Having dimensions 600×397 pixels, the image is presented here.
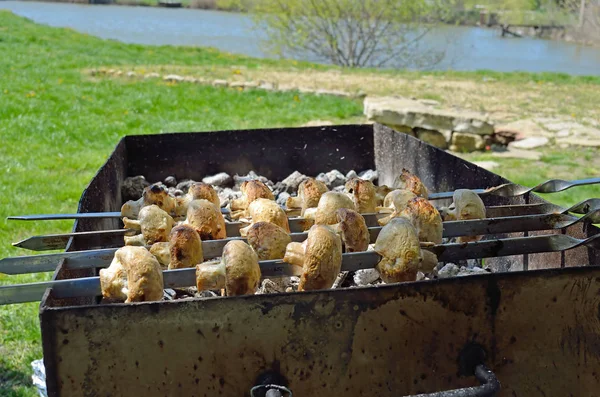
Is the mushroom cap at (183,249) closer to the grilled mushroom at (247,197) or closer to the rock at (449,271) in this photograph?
the grilled mushroom at (247,197)

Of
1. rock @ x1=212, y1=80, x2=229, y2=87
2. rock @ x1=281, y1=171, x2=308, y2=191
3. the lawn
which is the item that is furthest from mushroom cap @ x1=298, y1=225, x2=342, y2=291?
rock @ x1=212, y1=80, x2=229, y2=87

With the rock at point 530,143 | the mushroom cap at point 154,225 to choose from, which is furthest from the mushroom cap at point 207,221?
the rock at point 530,143

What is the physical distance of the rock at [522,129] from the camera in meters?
7.98

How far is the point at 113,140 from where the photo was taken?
7859 mm

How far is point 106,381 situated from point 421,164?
2.19 metres

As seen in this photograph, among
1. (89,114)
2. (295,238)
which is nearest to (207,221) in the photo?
(295,238)

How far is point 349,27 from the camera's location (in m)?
18.8

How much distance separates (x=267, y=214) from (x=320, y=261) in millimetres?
450

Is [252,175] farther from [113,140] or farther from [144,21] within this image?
[144,21]

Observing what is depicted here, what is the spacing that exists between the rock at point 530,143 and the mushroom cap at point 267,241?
6.33 m

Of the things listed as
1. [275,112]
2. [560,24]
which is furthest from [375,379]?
[560,24]

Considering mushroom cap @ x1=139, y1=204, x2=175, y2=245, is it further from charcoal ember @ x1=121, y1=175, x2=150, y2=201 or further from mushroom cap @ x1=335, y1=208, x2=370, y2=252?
charcoal ember @ x1=121, y1=175, x2=150, y2=201

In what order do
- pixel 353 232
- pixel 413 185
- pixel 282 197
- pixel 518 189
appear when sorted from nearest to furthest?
pixel 353 232
pixel 518 189
pixel 413 185
pixel 282 197

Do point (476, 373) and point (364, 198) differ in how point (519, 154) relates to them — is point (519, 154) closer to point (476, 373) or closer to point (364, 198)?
point (364, 198)
